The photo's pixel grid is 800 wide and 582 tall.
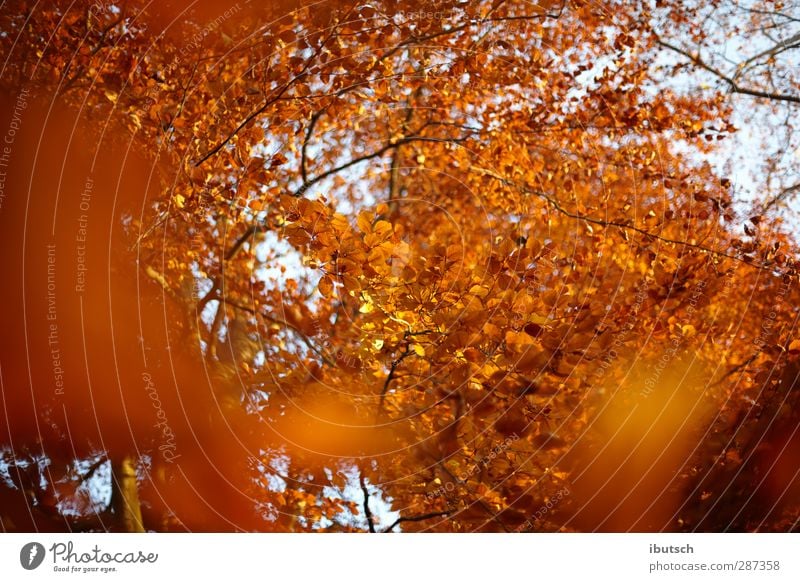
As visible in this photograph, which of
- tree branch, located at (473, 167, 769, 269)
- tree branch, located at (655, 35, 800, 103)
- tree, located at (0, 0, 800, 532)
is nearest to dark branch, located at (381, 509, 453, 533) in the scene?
tree, located at (0, 0, 800, 532)

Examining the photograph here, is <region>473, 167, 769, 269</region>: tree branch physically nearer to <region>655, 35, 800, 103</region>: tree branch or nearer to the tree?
the tree

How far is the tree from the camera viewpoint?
434 centimetres

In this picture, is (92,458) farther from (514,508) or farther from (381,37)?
(381,37)

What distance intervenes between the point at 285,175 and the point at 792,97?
4.44 metres

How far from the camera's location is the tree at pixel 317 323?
4.34 meters

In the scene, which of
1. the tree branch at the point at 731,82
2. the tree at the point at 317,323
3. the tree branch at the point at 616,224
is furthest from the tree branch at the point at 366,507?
the tree branch at the point at 731,82

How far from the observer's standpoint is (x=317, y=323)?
15.8 feet

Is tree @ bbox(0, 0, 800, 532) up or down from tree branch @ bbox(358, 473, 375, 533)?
up

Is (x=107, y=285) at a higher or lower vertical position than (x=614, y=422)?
higher

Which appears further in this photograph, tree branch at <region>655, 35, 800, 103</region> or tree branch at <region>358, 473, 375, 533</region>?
tree branch at <region>655, 35, 800, 103</region>

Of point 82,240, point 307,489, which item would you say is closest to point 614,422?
point 307,489

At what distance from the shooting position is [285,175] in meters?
4.74

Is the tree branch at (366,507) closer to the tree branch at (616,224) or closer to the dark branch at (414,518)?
the dark branch at (414,518)
